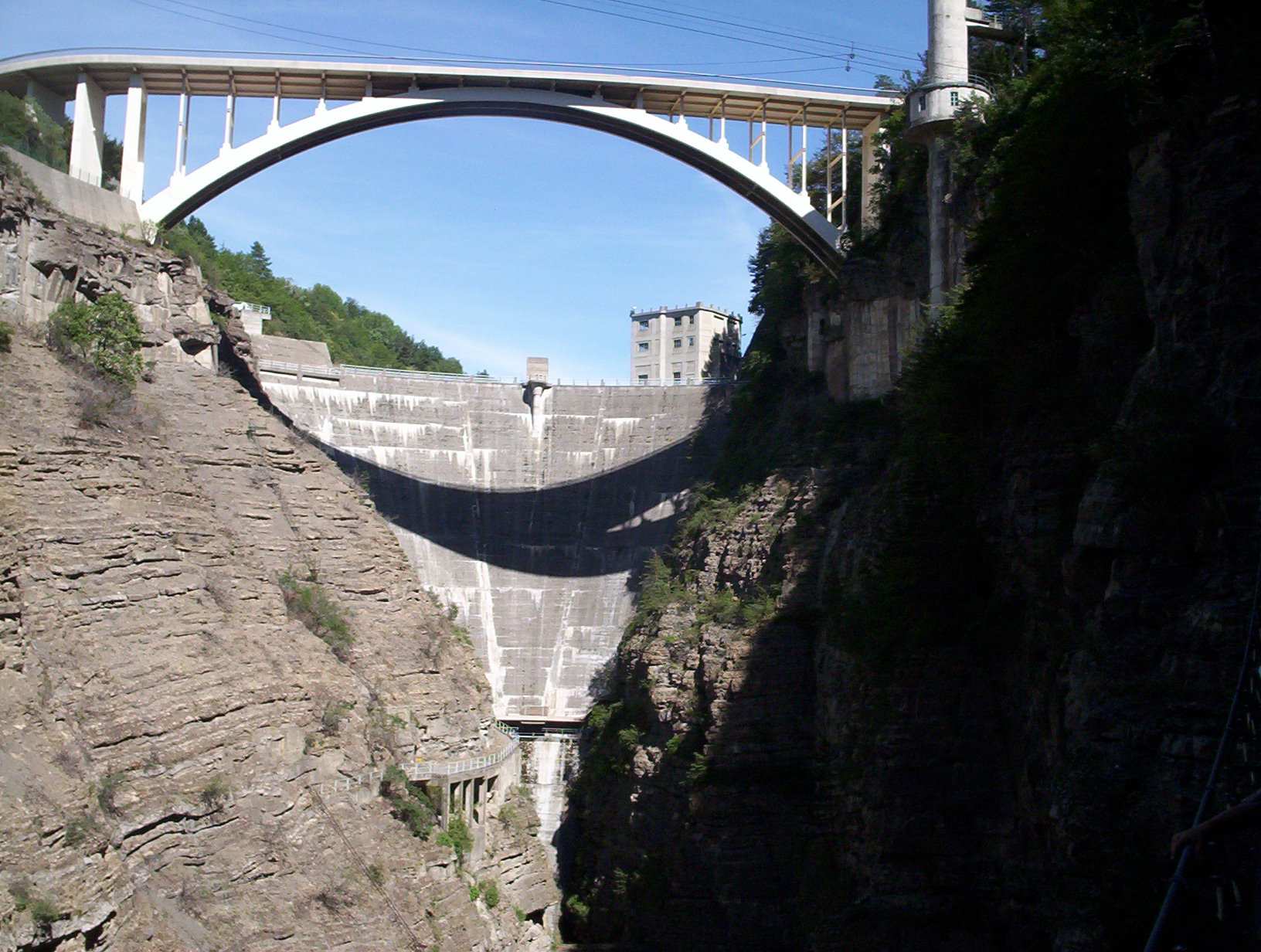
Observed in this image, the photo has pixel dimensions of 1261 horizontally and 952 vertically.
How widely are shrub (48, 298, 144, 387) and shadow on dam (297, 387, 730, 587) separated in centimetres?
1796

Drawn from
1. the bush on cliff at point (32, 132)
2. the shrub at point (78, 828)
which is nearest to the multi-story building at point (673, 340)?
the bush on cliff at point (32, 132)

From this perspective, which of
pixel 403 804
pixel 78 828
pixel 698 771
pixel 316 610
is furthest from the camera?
pixel 698 771

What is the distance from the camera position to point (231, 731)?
23.2 metres

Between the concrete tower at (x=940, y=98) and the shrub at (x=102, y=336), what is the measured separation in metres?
21.1

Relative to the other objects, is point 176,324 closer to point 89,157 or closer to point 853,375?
point 89,157

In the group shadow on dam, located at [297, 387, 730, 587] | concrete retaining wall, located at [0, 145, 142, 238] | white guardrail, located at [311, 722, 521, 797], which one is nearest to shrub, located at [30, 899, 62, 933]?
white guardrail, located at [311, 722, 521, 797]

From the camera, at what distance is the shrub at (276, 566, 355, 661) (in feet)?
99.5

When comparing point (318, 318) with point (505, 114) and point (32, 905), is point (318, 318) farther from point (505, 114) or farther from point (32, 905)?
point (32, 905)

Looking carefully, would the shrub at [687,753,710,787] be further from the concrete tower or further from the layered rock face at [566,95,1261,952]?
the concrete tower

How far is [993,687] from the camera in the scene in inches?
907

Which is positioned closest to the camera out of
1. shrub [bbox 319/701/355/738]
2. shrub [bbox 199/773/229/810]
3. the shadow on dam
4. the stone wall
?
shrub [bbox 199/773/229/810]

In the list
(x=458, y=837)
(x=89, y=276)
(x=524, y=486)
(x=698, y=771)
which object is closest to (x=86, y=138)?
(x=89, y=276)

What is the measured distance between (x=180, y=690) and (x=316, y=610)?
27.6ft

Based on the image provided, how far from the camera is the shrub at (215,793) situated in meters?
21.9
